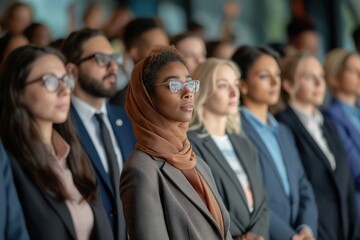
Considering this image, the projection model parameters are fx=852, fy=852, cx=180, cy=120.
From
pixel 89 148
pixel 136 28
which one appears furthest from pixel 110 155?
pixel 136 28

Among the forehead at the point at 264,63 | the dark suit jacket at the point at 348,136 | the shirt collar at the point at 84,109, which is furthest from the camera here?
the dark suit jacket at the point at 348,136

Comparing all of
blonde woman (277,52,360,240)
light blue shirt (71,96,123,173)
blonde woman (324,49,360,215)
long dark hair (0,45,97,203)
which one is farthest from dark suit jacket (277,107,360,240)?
long dark hair (0,45,97,203)

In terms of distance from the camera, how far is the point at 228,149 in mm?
4684

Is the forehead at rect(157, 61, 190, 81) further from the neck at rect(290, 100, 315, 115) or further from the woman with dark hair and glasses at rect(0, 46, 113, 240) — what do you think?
the neck at rect(290, 100, 315, 115)

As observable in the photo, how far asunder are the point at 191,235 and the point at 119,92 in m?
2.32

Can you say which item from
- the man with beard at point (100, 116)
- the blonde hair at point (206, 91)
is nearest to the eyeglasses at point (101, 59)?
the man with beard at point (100, 116)

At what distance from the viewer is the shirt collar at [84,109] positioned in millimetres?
4633

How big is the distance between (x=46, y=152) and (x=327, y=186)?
2.31 metres

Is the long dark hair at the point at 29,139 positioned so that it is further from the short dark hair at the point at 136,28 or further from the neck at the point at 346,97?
the neck at the point at 346,97

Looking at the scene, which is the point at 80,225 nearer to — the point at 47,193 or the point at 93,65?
the point at 47,193

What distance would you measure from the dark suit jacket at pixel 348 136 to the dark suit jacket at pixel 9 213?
9.68ft

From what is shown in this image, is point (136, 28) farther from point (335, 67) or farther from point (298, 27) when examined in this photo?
point (298, 27)

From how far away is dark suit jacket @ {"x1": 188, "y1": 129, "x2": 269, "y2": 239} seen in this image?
175 inches

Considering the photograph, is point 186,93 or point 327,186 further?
point 327,186
